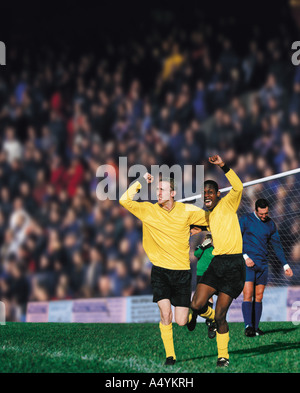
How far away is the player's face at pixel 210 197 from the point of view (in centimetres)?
421

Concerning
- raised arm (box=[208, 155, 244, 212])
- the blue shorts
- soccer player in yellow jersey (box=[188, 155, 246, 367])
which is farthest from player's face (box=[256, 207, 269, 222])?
raised arm (box=[208, 155, 244, 212])

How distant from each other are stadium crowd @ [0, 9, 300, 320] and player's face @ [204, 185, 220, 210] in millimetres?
3586

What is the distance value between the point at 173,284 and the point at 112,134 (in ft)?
26.6

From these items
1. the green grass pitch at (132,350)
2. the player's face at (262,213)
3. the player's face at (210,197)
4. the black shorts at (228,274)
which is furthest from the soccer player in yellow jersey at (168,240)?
the player's face at (262,213)

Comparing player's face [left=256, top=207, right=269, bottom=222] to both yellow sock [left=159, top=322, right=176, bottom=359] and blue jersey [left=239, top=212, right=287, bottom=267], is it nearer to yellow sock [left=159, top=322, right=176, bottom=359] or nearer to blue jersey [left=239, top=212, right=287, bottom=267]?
blue jersey [left=239, top=212, right=287, bottom=267]

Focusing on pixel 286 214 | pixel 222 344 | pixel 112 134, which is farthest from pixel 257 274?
pixel 112 134

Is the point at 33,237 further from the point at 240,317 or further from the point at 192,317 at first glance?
the point at 192,317

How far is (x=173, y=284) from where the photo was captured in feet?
13.8

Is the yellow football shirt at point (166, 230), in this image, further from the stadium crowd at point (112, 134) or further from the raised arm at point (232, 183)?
the stadium crowd at point (112, 134)

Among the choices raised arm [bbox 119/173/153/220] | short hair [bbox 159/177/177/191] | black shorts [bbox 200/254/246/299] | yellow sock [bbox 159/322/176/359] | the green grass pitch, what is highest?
short hair [bbox 159/177/177/191]

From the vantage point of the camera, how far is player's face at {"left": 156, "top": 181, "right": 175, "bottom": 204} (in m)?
4.09

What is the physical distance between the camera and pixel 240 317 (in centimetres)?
782

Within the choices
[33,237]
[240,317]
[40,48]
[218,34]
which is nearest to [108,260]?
[33,237]

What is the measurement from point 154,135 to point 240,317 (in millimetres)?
4810
